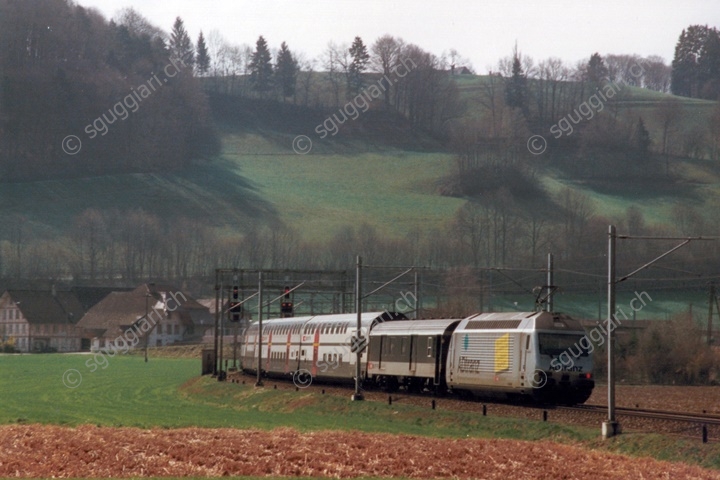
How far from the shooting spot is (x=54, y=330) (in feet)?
531

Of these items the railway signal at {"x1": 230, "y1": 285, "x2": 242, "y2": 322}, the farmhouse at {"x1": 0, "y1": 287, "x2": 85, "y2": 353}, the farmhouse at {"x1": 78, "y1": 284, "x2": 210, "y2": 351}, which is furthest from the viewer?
the farmhouse at {"x1": 0, "y1": 287, "x2": 85, "y2": 353}

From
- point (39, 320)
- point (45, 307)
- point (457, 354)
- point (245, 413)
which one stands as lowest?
point (39, 320)

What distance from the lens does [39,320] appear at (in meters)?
160

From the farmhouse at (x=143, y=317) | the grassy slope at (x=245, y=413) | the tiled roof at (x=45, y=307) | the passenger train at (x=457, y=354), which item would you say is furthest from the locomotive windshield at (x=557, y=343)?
the tiled roof at (x=45, y=307)

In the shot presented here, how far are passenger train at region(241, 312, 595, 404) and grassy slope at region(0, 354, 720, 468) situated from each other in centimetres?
339

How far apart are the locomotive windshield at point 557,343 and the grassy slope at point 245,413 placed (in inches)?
173

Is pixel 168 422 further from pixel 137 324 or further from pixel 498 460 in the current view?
pixel 137 324

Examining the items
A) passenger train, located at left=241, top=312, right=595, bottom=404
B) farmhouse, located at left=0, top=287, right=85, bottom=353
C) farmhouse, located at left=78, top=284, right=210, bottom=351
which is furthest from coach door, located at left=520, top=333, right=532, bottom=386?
farmhouse, located at left=0, top=287, right=85, bottom=353

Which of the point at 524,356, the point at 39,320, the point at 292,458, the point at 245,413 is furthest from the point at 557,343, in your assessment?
the point at 39,320

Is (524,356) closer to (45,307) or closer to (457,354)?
(457,354)

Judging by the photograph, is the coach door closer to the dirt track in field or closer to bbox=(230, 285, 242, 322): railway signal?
the dirt track in field

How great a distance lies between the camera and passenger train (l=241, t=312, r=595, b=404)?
43.6 m

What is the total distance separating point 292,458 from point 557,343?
19.0 metres

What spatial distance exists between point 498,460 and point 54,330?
142706mm
